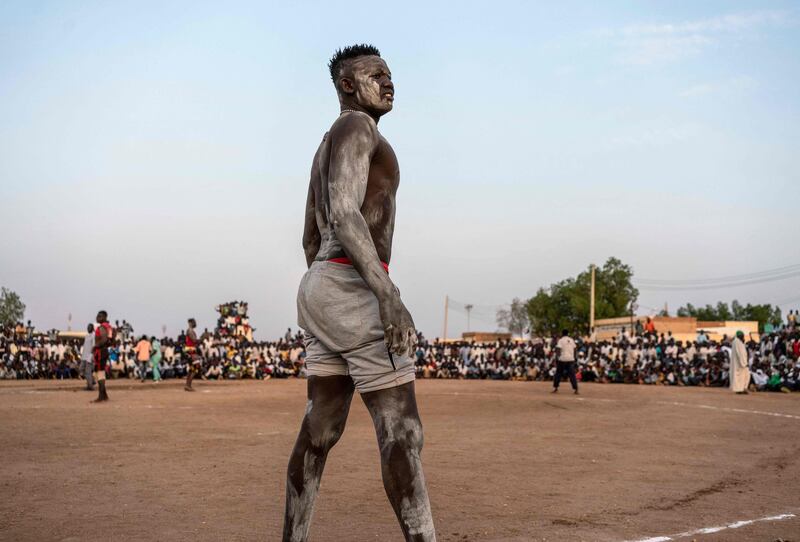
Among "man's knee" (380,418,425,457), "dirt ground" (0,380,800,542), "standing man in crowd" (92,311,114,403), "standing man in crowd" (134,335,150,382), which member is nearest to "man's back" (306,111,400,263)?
"man's knee" (380,418,425,457)

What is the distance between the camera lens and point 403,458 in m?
3.05

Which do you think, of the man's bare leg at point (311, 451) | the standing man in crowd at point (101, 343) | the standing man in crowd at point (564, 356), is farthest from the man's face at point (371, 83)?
the standing man in crowd at point (564, 356)

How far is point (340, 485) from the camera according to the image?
6324 millimetres

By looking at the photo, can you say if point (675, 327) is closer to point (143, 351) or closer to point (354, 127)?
point (143, 351)

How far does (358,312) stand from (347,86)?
1011mm

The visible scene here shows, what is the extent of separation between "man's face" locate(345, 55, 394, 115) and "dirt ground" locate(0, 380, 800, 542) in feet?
8.08

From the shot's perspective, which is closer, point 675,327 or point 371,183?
point 371,183

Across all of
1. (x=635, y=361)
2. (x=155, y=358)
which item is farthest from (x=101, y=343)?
(x=635, y=361)

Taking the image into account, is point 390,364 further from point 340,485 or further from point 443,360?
point 443,360

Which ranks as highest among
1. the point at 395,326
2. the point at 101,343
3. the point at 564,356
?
the point at 395,326

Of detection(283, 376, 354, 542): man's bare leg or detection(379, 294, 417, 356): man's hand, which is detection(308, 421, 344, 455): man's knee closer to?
detection(283, 376, 354, 542): man's bare leg

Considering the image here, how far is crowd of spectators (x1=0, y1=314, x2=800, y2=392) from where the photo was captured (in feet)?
84.2

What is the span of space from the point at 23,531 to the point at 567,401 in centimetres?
1471

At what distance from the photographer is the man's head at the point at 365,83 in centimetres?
347
